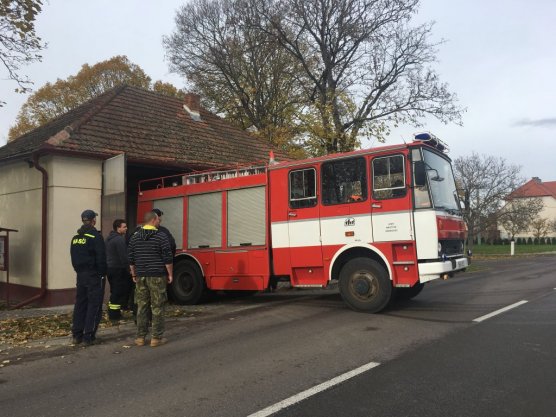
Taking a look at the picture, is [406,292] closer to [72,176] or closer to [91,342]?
[91,342]

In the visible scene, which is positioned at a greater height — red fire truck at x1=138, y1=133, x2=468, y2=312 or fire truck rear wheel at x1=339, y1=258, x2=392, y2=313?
red fire truck at x1=138, y1=133, x2=468, y2=312

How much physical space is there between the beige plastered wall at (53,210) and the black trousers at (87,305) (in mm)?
4539

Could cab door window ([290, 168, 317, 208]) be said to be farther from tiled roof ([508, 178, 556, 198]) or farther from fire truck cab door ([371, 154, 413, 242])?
tiled roof ([508, 178, 556, 198])

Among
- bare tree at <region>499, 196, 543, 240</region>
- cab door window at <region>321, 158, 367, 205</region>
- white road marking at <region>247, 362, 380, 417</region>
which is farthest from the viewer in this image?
bare tree at <region>499, 196, 543, 240</region>

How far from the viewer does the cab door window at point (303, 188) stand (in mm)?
9125

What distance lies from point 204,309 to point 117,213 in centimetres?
327

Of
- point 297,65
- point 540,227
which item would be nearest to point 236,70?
point 297,65

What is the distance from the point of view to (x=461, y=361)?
5398mm

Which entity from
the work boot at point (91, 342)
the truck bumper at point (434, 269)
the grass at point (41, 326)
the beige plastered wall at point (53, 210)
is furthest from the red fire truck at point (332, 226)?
the work boot at point (91, 342)

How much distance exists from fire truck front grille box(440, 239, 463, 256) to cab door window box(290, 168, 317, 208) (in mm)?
2417

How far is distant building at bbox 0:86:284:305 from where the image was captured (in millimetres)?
10984

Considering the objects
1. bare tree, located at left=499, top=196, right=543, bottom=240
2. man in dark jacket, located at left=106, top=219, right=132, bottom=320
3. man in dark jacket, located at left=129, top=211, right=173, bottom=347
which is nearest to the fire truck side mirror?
man in dark jacket, located at left=129, top=211, right=173, bottom=347

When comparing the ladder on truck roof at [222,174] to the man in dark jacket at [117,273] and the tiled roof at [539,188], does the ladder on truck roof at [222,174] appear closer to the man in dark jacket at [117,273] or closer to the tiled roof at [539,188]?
the man in dark jacket at [117,273]

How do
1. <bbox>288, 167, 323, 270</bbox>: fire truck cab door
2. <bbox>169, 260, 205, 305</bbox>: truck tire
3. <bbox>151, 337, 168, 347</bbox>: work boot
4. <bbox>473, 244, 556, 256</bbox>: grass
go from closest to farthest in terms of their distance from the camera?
<bbox>151, 337, 168, 347</bbox>: work boot < <bbox>288, 167, 323, 270</bbox>: fire truck cab door < <bbox>169, 260, 205, 305</bbox>: truck tire < <bbox>473, 244, 556, 256</bbox>: grass
